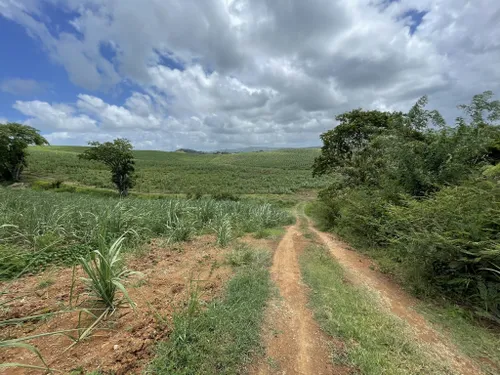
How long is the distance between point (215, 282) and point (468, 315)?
4.13 meters

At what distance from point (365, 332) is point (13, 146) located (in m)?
41.7

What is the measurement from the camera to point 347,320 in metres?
3.40

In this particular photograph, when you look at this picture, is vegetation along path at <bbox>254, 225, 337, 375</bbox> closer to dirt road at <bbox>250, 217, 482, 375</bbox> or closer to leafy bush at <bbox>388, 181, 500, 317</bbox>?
dirt road at <bbox>250, 217, 482, 375</bbox>

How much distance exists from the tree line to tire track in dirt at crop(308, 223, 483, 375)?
25.4m

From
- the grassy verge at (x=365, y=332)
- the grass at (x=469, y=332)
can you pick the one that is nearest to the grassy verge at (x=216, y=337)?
the grassy verge at (x=365, y=332)

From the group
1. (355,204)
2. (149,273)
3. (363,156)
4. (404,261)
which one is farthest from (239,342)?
(363,156)

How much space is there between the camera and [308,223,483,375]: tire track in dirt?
2.87 m

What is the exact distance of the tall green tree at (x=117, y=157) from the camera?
25.5 m

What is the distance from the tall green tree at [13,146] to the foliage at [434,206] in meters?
37.6

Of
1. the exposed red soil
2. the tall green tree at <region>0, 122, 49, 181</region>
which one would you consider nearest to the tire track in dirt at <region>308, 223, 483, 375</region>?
the exposed red soil

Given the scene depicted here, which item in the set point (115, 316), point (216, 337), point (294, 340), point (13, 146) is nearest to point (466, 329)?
point (294, 340)

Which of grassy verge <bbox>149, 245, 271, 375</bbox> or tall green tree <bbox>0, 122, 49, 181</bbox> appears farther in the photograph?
tall green tree <bbox>0, 122, 49, 181</bbox>

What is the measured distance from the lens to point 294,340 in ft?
9.87

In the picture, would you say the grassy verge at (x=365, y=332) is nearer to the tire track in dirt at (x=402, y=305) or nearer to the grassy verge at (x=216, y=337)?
the tire track in dirt at (x=402, y=305)
